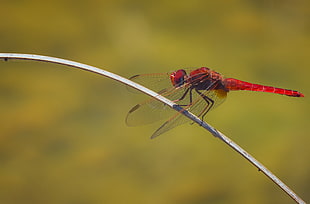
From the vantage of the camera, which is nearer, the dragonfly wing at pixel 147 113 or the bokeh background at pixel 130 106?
the dragonfly wing at pixel 147 113

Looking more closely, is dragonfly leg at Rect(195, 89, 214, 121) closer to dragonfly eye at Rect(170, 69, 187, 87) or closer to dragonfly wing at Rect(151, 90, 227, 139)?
dragonfly wing at Rect(151, 90, 227, 139)

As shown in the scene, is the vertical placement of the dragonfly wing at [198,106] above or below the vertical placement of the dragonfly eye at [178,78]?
below

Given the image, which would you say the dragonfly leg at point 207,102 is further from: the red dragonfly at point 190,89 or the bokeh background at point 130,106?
the bokeh background at point 130,106

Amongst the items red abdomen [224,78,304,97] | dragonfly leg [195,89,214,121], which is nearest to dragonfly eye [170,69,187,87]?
dragonfly leg [195,89,214,121]

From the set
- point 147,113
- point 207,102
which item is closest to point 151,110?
point 147,113

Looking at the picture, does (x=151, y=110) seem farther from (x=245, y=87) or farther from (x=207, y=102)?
(x=245, y=87)

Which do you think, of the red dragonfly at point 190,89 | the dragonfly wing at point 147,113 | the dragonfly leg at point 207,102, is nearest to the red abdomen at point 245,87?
the red dragonfly at point 190,89
